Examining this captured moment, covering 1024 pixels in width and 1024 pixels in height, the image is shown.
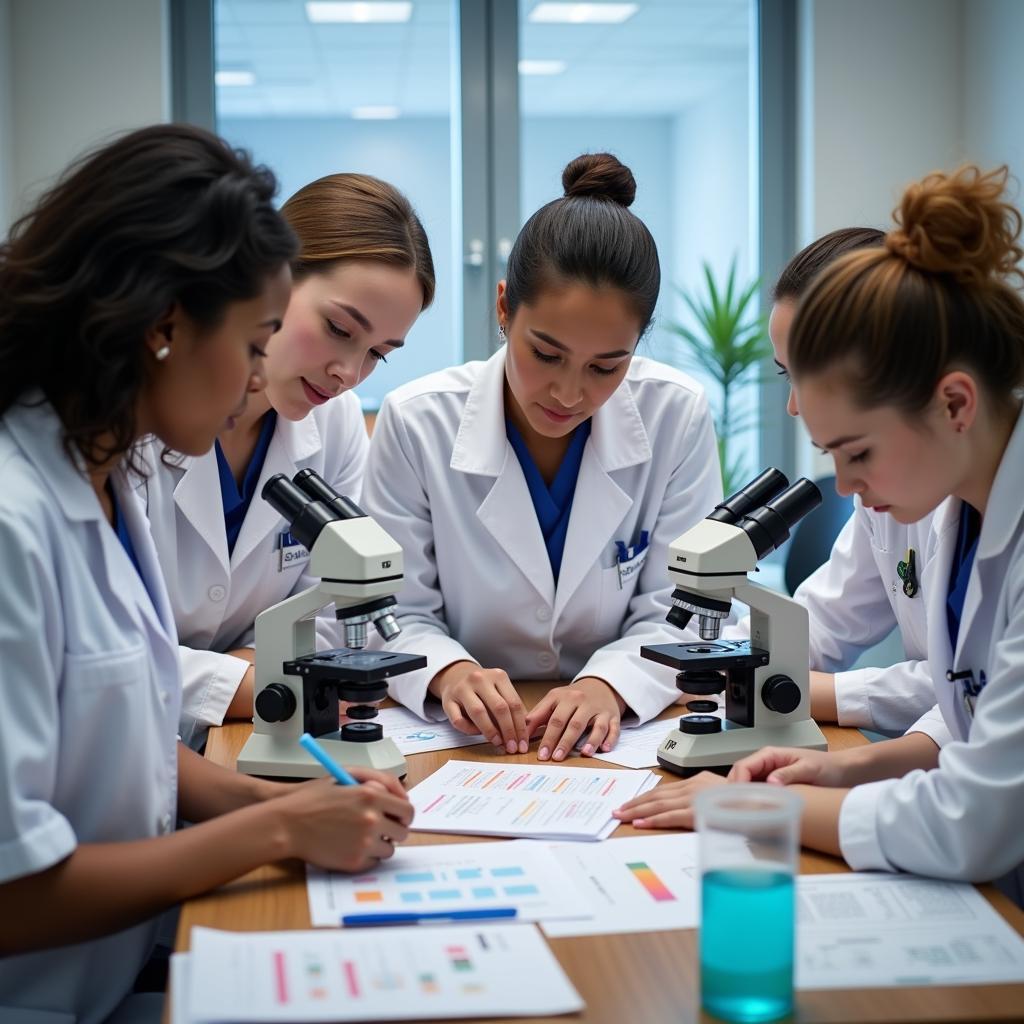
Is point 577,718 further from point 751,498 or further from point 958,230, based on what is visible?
point 958,230

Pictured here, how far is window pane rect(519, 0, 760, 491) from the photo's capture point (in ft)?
14.0

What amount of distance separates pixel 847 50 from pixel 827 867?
145 inches

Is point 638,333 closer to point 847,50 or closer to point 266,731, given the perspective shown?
point 266,731

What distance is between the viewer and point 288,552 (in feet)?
6.70

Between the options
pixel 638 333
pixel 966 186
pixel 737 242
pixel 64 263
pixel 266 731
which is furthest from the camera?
pixel 737 242

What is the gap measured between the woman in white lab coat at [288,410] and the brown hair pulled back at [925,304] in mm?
883

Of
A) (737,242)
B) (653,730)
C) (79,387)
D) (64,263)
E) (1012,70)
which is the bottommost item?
(653,730)

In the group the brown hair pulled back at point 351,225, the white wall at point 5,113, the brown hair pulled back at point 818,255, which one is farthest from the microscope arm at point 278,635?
the white wall at point 5,113

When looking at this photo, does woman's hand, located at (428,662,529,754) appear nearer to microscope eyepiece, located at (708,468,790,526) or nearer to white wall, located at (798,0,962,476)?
microscope eyepiece, located at (708,468,790,526)

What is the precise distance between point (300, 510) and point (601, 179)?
0.87 m

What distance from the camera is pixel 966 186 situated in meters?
1.32

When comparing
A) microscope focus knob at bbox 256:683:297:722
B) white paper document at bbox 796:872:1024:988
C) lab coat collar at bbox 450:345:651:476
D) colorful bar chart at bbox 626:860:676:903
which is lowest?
colorful bar chart at bbox 626:860:676:903

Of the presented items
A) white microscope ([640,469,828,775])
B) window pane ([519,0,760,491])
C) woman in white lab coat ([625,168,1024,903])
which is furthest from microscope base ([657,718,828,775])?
window pane ([519,0,760,491])

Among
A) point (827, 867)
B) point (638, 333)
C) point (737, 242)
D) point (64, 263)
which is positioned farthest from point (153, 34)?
point (827, 867)
